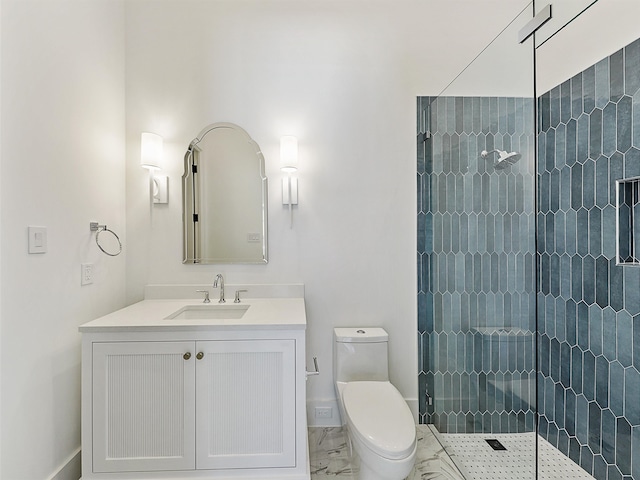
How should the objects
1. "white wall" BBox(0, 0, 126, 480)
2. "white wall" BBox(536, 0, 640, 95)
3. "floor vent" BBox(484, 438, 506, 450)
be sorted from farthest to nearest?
1. "white wall" BBox(536, 0, 640, 95)
2. "floor vent" BBox(484, 438, 506, 450)
3. "white wall" BBox(0, 0, 126, 480)

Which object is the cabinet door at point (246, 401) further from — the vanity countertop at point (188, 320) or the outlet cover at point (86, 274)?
the outlet cover at point (86, 274)

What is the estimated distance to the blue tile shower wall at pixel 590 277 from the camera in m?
1.62

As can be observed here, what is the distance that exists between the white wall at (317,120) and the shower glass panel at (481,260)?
17 centimetres

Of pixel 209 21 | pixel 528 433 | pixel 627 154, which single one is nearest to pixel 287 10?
pixel 209 21

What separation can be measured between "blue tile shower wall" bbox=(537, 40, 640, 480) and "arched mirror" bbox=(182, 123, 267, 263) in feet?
5.26

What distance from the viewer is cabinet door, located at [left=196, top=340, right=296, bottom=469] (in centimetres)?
153

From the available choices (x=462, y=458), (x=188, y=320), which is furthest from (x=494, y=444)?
(x=188, y=320)

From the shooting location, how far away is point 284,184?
2148mm

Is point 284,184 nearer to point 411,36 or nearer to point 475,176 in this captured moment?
point 475,176

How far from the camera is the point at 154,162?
6.80ft

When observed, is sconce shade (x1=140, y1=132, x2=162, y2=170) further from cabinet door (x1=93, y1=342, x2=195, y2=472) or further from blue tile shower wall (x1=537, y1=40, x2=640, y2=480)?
blue tile shower wall (x1=537, y1=40, x2=640, y2=480)

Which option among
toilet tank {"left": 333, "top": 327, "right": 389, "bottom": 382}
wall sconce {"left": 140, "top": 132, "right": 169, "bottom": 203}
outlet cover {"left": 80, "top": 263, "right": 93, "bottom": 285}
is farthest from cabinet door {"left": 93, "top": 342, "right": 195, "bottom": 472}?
wall sconce {"left": 140, "top": 132, "right": 169, "bottom": 203}

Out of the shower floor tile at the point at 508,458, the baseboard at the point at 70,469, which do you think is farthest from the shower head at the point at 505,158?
the baseboard at the point at 70,469

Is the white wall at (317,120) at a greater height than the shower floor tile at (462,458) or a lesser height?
greater
